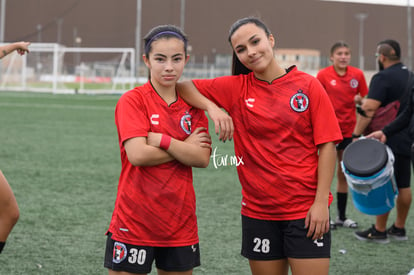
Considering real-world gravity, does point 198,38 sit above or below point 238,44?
above

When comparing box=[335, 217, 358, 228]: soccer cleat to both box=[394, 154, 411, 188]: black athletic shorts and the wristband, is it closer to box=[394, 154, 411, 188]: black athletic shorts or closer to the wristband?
box=[394, 154, 411, 188]: black athletic shorts

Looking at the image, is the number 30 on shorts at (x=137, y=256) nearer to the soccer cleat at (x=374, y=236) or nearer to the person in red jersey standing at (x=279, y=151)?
the person in red jersey standing at (x=279, y=151)

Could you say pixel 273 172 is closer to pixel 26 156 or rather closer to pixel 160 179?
A: pixel 160 179

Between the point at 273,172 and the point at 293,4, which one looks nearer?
the point at 273,172

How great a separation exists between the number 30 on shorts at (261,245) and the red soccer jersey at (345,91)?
3.45 metres

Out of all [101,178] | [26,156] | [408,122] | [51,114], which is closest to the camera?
[408,122]

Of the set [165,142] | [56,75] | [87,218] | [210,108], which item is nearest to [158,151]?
[165,142]

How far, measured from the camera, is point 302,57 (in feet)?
133

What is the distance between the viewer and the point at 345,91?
237 inches

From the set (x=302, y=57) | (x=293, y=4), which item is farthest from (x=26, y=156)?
(x=293, y=4)

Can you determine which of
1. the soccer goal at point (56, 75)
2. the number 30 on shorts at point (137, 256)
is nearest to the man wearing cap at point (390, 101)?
the number 30 on shorts at point (137, 256)

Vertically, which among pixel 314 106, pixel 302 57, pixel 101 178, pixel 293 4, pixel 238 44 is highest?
pixel 293 4

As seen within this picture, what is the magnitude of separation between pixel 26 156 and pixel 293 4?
4825 cm

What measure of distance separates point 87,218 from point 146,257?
3.13m
